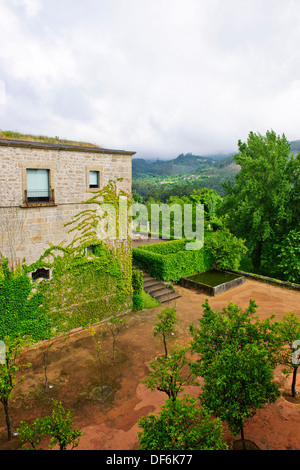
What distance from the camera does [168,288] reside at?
18375mm

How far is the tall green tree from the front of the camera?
77.9 feet

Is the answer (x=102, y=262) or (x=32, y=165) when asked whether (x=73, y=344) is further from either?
(x=32, y=165)

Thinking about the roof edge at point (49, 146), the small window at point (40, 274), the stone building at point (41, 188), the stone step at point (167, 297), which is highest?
the roof edge at point (49, 146)

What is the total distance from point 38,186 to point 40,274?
3.65 meters

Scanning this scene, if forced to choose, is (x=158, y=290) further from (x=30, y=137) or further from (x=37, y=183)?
(x=30, y=137)

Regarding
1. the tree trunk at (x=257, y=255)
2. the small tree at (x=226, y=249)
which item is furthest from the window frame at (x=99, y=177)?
Result: the tree trunk at (x=257, y=255)

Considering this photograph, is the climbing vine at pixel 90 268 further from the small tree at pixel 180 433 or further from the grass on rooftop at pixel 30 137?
the small tree at pixel 180 433

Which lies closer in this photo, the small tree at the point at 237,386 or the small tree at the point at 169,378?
the small tree at the point at 237,386

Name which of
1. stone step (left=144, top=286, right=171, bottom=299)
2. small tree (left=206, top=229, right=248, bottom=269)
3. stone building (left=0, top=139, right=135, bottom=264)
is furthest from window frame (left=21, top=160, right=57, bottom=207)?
small tree (left=206, top=229, right=248, bottom=269)

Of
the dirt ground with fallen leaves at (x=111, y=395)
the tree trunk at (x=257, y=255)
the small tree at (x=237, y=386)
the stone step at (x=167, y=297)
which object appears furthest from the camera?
the tree trunk at (x=257, y=255)

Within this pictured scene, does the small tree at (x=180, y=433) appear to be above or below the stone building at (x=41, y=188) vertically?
below

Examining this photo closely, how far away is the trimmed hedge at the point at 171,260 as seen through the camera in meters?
19.0

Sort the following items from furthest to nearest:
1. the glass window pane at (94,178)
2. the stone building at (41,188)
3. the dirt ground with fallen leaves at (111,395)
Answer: the glass window pane at (94,178) → the stone building at (41,188) → the dirt ground with fallen leaves at (111,395)

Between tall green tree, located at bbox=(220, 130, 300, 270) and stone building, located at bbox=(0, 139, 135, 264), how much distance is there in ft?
49.7
